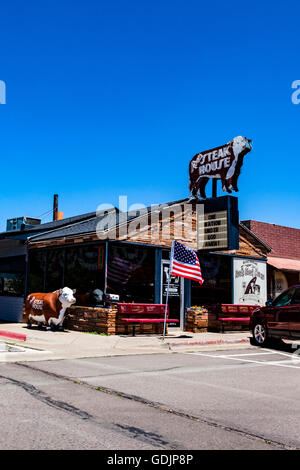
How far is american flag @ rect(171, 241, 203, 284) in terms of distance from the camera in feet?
52.9

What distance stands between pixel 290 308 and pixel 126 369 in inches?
239

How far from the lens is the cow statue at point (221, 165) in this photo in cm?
1875

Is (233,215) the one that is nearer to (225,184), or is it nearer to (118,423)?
(225,184)

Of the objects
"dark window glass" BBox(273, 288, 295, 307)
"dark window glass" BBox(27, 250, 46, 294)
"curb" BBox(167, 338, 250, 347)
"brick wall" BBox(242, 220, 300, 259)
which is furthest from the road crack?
"brick wall" BBox(242, 220, 300, 259)

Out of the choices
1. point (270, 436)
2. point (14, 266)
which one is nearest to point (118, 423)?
point (270, 436)

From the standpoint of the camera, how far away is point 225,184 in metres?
19.2

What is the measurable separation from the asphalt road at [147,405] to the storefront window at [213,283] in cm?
936

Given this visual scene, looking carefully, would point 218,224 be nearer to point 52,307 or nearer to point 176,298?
point 176,298

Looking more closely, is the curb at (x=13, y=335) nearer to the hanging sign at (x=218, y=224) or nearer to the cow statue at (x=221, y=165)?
the hanging sign at (x=218, y=224)

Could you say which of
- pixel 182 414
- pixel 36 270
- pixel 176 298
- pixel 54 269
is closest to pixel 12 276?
pixel 36 270

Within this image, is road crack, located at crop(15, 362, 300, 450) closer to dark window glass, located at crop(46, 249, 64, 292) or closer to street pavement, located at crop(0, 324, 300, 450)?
street pavement, located at crop(0, 324, 300, 450)

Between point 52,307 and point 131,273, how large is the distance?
3.18 m

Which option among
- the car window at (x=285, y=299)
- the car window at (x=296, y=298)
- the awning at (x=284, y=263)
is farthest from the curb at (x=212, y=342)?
the awning at (x=284, y=263)
